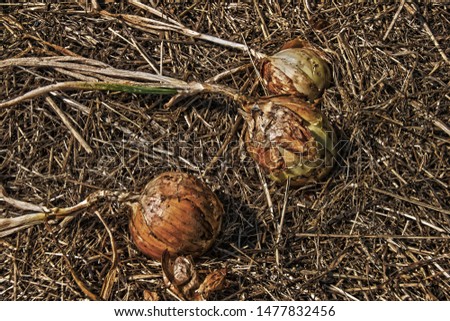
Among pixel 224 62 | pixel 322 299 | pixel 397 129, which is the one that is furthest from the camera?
pixel 224 62

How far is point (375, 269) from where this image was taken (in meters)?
2.26

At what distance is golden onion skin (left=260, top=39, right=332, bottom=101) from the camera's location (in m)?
2.36

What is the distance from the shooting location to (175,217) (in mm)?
2137

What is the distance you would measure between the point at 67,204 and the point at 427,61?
158 cm

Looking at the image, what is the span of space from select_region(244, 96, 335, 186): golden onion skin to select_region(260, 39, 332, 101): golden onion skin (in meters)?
0.08

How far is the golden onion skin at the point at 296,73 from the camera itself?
236cm

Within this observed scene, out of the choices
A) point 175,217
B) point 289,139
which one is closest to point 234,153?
point 289,139

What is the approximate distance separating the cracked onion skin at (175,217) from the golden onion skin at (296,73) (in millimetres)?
508

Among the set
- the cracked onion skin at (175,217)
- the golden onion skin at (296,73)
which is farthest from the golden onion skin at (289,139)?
the cracked onion skin at (175,217)

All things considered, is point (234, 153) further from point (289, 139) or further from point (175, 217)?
point (175, 217)

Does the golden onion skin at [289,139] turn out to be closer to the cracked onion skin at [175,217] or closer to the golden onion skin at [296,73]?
the golden onion skin at [296,73]

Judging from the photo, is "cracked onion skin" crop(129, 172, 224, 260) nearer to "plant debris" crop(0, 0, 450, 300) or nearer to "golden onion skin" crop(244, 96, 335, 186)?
"plant debris" crop(0, 0, 450, 300)

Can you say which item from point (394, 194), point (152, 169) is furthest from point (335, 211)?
point (152, 169)

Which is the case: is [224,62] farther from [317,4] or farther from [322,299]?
[322,299]
